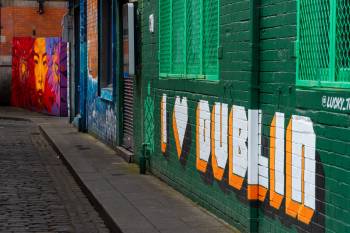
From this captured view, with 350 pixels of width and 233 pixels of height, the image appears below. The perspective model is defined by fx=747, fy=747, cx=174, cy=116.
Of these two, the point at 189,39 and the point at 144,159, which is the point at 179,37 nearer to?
the point at 189,39

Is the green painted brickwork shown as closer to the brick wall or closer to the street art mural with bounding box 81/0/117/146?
the street art mural with bounding box 81/0/117/146

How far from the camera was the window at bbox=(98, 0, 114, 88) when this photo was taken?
52.8 ft

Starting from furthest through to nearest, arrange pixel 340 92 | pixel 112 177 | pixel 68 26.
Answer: pixel 68 26, pixel 112 177, pixel 340 92

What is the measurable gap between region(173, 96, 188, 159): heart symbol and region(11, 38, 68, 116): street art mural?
1558 cm

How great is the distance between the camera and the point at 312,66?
5715 mm

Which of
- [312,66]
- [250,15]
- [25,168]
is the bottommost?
[25,168]

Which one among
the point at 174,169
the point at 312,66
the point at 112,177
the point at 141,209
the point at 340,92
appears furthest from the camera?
the point at 112,177

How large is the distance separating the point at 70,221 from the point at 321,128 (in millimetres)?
4264

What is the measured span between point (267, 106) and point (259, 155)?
0.48 metres

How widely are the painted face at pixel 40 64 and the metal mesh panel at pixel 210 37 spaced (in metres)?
19.3

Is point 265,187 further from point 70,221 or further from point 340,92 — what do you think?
point 70,221

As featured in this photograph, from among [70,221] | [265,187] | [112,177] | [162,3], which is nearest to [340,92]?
[265,187]

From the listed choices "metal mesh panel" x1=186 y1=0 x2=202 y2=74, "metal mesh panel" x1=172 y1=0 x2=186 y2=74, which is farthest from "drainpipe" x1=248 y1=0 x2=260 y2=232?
"metal mesh panel" x1=172 y1=0 x2=186 y2=74

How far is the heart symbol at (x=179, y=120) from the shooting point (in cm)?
931
